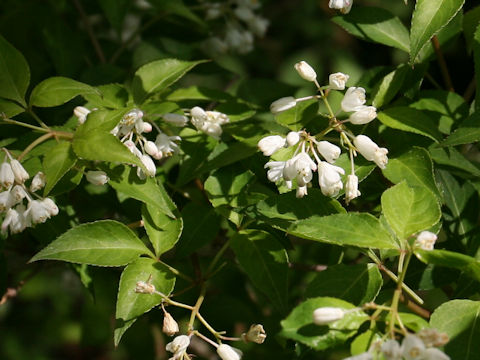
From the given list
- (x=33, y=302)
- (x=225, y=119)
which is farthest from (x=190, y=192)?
(x=33, y=302)

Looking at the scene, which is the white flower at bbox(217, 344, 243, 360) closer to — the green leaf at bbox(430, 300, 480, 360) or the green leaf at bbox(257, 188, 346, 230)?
the green leaf at bbox(257, 188, 346, 230)

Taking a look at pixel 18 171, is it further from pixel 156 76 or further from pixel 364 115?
pixel 364 115

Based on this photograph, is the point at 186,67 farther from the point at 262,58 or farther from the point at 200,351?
the point at 262,58

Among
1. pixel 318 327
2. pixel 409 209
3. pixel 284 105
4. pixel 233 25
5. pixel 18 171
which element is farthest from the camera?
pixel 233 25

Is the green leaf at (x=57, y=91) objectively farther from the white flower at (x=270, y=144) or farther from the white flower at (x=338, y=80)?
the white flower at (x=338, y=80)

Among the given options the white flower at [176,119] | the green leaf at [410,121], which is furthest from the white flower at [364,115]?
the white flower at [176,119]

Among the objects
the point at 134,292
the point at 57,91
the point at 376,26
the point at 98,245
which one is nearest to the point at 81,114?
the point at 57,91
